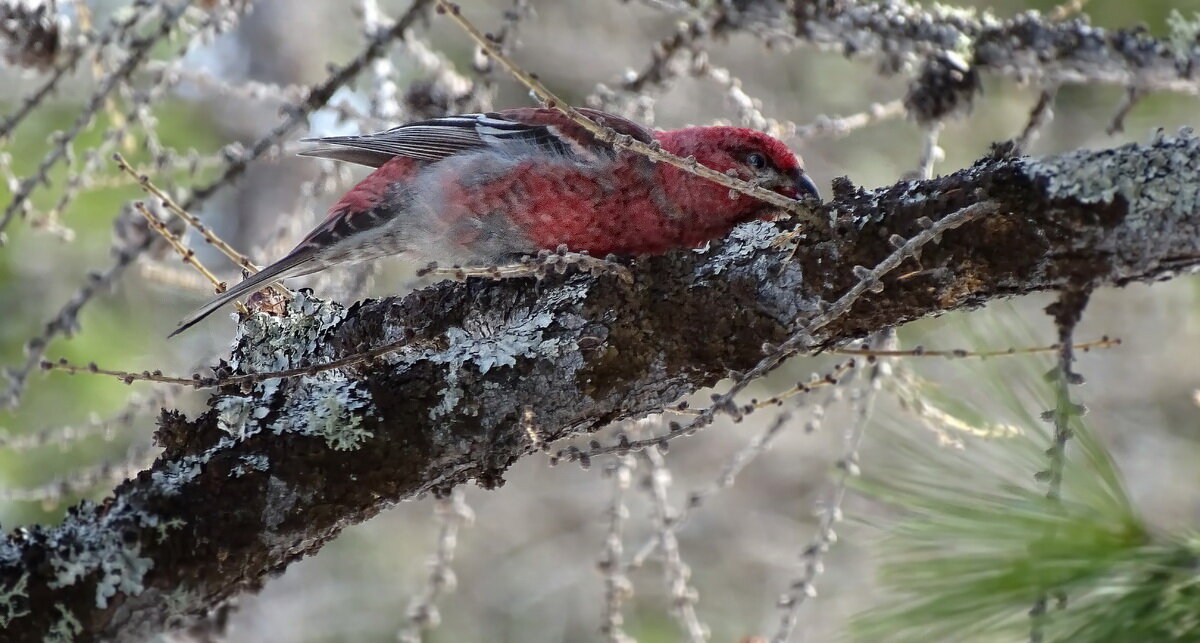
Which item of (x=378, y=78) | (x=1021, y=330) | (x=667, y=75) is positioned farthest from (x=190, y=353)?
(x=1021, y=330)

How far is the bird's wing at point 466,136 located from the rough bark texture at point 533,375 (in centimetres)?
98

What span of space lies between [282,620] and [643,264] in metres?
5.90

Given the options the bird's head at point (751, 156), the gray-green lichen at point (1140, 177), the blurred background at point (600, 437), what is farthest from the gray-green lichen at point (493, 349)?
the blurred background at point (600, 437)

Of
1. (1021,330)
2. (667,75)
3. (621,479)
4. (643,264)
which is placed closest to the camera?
(1021,330)

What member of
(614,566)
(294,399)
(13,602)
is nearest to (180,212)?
(294,399)

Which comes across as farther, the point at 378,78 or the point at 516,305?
the point at 378,78

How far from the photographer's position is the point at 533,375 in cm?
219

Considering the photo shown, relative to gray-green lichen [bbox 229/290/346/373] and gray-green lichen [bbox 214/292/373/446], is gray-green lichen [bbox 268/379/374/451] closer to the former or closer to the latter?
gray-green lichen [bbox 214/292/373/446]

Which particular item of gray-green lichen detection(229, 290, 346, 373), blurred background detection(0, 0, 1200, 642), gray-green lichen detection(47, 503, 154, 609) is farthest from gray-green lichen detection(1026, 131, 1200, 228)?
blurred background detection(0, 0, 1200, 642)

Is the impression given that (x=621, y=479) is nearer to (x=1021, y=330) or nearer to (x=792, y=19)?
(x=1021, y=330)

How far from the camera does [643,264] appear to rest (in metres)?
2.23

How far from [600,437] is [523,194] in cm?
191

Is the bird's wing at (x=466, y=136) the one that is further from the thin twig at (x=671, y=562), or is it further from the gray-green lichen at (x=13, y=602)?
the gray-green lichen at (x=13, y=602)

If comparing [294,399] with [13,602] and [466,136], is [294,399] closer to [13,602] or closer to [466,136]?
[13,602]
